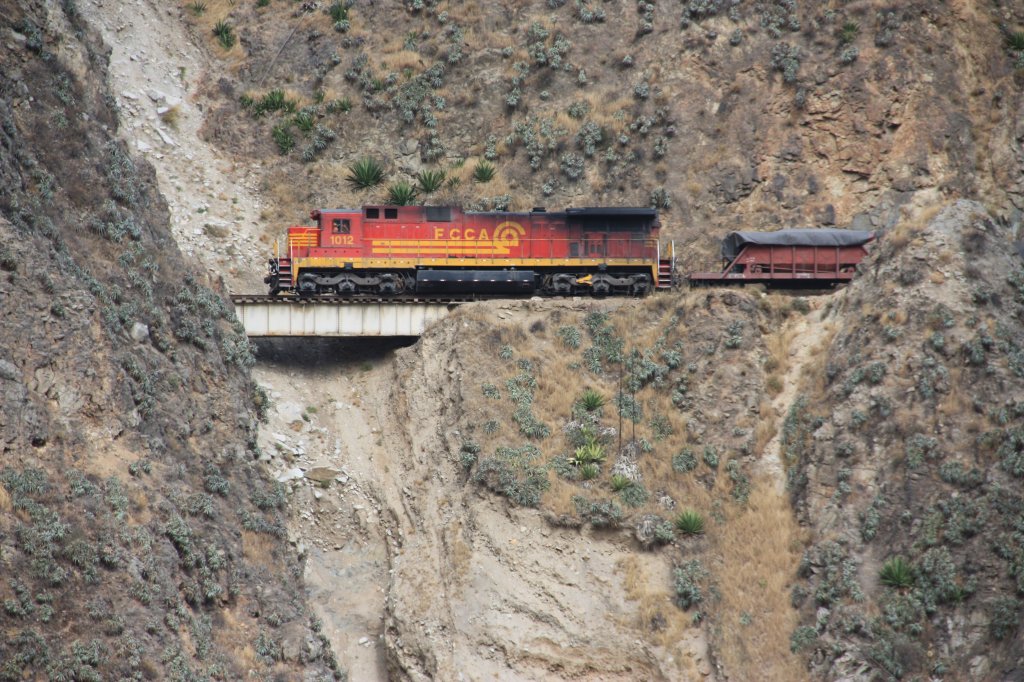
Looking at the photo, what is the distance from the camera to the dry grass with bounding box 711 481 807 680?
32781 mm

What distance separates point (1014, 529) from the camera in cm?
3125

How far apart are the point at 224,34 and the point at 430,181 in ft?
51.2

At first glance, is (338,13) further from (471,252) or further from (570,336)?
(570,336)

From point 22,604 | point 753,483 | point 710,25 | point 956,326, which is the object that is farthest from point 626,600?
point 710,25

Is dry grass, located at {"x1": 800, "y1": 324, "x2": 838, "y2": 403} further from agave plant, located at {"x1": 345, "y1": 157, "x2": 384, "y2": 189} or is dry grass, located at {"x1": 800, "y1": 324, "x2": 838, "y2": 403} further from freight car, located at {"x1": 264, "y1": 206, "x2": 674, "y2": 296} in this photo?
agave plant, located at {"x1": 345, "y1": 157, "x2": 384, "y2": 189}

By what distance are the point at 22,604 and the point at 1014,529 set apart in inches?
917

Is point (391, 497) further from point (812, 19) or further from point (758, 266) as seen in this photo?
point (812, 19)

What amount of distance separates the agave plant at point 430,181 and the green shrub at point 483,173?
4.38 feet

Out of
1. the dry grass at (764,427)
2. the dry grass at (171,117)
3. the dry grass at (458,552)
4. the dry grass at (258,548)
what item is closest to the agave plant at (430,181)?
the dry grass at (171,117)

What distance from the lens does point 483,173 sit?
5159cm

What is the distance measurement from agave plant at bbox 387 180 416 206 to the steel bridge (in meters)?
9.01

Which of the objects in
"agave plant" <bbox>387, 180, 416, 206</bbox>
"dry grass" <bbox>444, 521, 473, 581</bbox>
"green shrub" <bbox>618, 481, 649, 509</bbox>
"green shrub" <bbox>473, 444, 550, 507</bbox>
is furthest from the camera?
"agave plant" <bbox>387, 180, 416, 206</bbox>

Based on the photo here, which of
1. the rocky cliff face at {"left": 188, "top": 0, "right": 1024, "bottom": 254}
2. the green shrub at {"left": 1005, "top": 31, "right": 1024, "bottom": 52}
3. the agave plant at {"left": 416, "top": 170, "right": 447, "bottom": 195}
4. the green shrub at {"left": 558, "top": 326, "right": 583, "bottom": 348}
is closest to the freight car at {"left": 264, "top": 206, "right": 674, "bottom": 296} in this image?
the green shrub at {"left": 558, "top": 326, "right": 583, "bottom": 348}

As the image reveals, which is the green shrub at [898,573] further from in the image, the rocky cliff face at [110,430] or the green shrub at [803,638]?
the rocky cliff face at [110,430]
